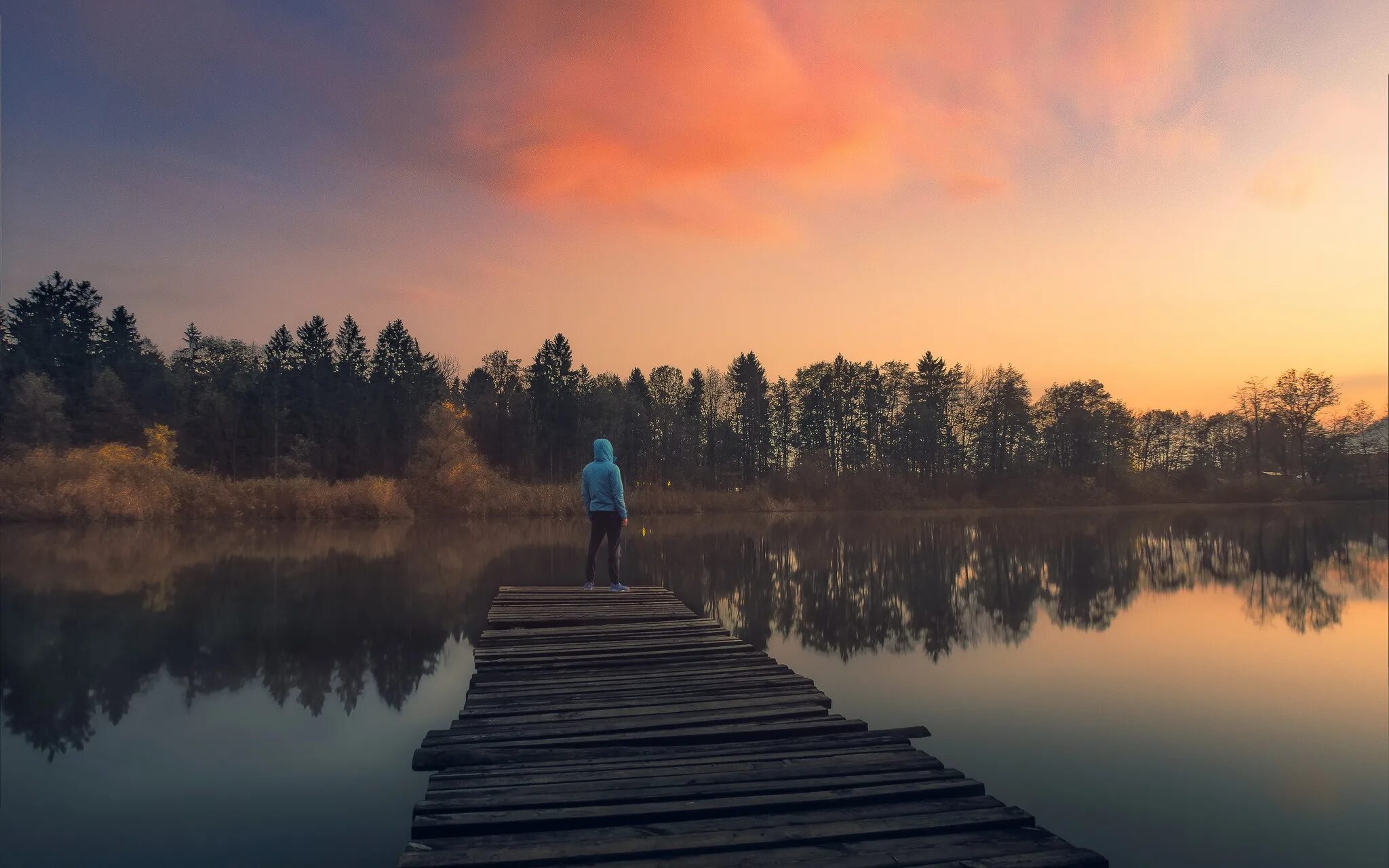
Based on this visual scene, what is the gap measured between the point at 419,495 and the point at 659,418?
29697 millimetres

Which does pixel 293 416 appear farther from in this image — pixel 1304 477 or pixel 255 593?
pixel 1304 477

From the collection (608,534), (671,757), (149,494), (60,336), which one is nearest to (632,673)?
(671,757)

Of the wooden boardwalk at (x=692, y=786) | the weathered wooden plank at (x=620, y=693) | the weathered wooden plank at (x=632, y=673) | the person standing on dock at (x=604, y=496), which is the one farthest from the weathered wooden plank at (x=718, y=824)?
the person standing on dock at (x=604, y=496)

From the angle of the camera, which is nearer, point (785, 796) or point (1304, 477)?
point (785, 796)

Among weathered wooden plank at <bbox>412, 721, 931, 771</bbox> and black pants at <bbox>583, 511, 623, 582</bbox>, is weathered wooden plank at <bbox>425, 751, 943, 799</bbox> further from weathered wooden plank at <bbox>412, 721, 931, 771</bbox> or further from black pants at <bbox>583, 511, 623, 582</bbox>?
black pants at <bbox>583, 511, 623, 582</bbox>

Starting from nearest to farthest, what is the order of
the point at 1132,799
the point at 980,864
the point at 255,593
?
the point at 980,864, the point at 1132,799, the point at 255,593

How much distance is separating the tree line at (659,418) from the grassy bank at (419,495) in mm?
1417

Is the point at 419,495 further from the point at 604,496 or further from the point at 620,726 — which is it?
the point at 620,726

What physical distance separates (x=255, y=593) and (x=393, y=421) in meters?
50.7

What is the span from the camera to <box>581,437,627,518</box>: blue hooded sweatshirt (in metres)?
10.7

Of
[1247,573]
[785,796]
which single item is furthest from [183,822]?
[1247,573]

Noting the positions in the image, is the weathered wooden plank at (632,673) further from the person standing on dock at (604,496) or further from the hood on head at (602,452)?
the hood on head at (602,452)

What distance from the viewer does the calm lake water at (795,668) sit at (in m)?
5.19

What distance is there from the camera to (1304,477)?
61156 mm
